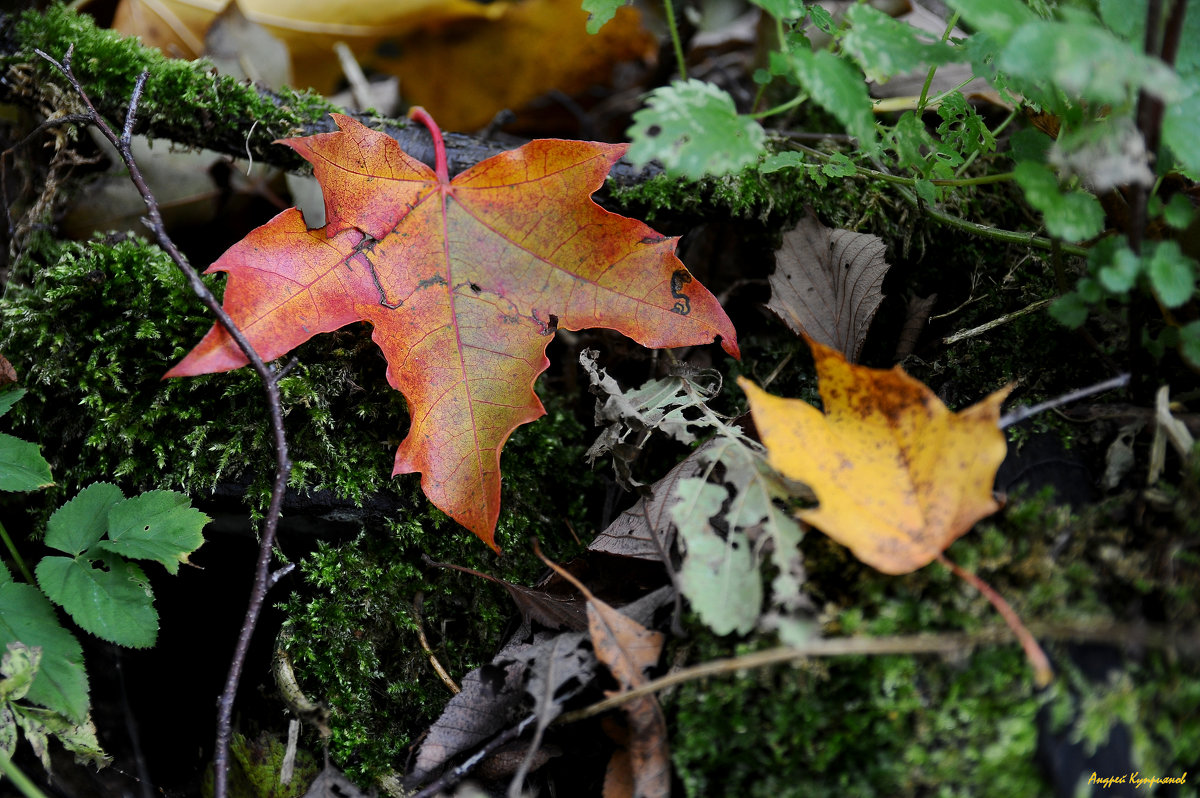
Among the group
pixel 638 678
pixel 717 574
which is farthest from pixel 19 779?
pixel 717 574

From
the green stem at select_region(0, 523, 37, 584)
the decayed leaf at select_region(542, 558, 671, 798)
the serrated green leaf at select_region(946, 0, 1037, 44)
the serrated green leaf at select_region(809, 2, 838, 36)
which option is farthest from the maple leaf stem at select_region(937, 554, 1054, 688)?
the green stem at select_region(0, 523, 37, 584)

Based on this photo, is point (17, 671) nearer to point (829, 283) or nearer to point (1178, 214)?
point (829, 283)

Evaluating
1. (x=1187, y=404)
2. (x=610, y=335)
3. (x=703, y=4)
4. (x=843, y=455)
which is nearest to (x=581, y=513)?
(x=610, y=335)

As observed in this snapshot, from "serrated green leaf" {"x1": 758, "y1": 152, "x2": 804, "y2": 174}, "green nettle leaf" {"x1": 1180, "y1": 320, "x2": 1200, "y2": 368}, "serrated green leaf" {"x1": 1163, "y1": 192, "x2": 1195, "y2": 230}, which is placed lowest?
"green nettle leaf" {"x1": 1180, "y1": 320, "x2": 1200, "y2": 368}

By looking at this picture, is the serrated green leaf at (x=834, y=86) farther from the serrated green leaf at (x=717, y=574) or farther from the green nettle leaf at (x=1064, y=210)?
the serrated green leaf at (x=717, y=574)

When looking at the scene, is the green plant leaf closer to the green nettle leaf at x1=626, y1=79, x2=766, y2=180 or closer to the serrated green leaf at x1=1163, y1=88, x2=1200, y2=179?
the green nettle leaf at x1=626, y1=79, x2=766, y2=180

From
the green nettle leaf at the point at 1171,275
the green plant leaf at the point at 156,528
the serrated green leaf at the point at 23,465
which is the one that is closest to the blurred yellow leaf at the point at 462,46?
the serrated green leaf at the point at 23,465
